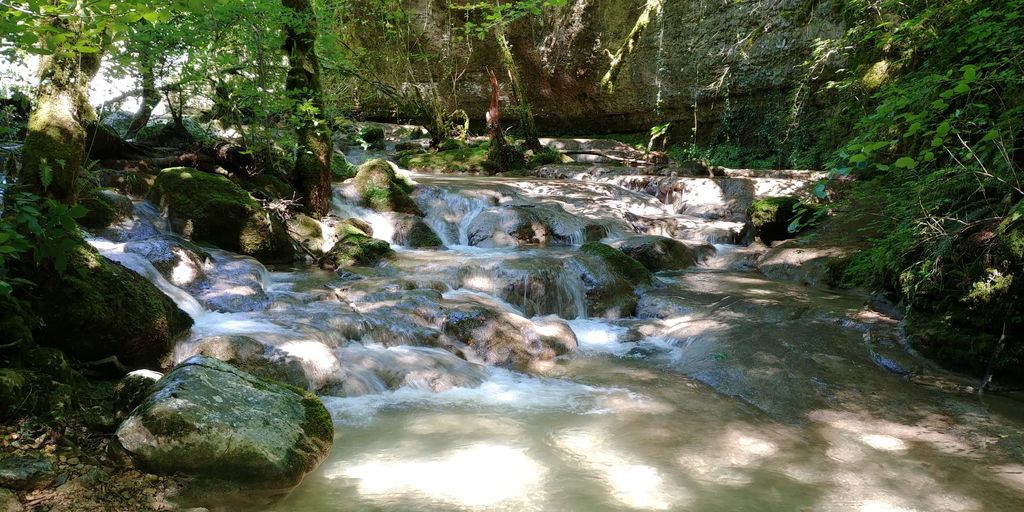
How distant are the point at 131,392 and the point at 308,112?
5614mm

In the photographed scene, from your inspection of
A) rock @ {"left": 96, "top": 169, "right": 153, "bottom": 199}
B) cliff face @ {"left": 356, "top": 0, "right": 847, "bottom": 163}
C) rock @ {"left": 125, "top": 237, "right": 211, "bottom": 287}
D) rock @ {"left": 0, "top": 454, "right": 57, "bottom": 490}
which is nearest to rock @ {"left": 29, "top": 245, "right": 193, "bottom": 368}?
rock @ {"left": 0, "top": 454, "right": 57, "bottom": 490}

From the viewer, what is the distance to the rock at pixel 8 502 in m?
2.15

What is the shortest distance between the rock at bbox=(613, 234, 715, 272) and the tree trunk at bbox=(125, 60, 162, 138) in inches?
276

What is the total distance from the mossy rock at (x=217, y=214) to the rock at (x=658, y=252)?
5.20m

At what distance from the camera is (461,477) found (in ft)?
10.3

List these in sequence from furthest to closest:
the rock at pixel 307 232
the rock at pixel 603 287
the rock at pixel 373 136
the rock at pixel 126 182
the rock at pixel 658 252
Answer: the rock at pixel 373 136 < the rock at pixel 658 252 < the rock at pixel 307 232 < the rock at pixel 126 182 < the rock at pixel 603 287

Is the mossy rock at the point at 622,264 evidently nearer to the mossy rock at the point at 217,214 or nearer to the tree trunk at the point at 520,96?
the mossy rock at the point at 217,214

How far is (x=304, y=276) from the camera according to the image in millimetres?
7004

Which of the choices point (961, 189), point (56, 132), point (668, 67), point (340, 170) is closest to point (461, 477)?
point (56, 132)

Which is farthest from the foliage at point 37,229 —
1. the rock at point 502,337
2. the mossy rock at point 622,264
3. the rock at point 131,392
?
the mossy rock at point 622,264

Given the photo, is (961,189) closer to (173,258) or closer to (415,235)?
(415,235)

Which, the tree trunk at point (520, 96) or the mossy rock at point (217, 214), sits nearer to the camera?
the mossy rock at point (217, 214)

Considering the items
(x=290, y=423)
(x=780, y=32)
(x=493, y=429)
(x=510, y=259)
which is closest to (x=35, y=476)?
(x=290, y=423)

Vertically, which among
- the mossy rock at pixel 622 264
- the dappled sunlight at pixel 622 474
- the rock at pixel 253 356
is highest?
the mossy rock at pixel 622 264
